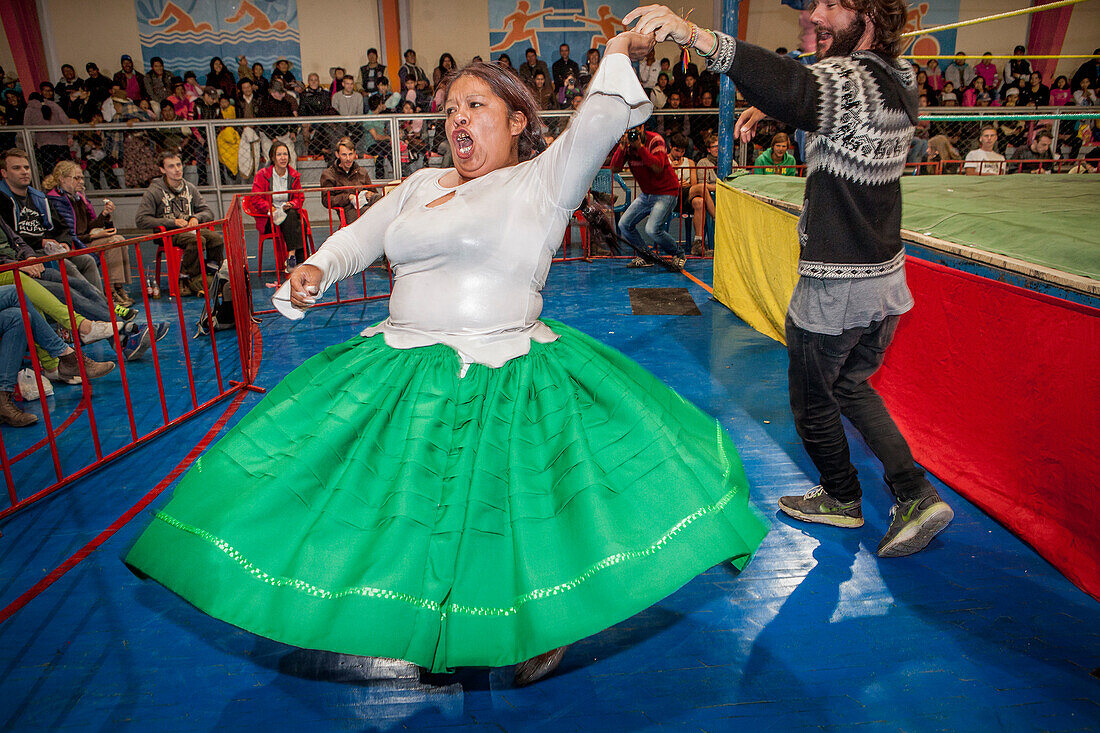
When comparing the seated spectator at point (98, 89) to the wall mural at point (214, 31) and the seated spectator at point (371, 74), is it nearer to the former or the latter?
the wall mural at point (214, 31)

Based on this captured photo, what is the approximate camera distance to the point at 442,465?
1.69 m

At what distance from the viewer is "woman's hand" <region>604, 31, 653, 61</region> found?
1.71 meters

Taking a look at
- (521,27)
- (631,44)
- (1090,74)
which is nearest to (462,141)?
(631,44)

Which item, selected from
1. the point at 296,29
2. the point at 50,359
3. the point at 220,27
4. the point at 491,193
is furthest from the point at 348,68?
the point at 491,193

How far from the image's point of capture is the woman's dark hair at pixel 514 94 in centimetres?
196

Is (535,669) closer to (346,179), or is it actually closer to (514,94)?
(514,94)

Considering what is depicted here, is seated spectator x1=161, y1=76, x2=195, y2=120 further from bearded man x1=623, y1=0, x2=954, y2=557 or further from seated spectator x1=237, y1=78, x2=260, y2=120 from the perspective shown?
bearded man x1=623, y1=0, x2=954, y2=557

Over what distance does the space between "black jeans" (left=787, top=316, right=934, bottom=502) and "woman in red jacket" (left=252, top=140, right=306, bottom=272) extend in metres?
6.08

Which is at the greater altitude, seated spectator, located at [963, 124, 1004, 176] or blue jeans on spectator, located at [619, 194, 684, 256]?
seated spectator, located at [963, 124, 1004, 176]

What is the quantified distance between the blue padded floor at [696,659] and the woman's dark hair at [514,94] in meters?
1.53

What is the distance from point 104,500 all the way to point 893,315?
329cm

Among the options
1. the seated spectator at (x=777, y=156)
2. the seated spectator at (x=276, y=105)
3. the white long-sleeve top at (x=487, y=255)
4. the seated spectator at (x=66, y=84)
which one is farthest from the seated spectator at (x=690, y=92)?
the white long-sleeve top at (x=487, y=255)

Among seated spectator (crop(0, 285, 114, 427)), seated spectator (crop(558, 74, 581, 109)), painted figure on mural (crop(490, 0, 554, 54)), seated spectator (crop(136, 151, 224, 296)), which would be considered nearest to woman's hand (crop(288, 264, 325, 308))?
seated spectator (crop(0, 285, 114, 427))

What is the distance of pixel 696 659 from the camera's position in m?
2.11
